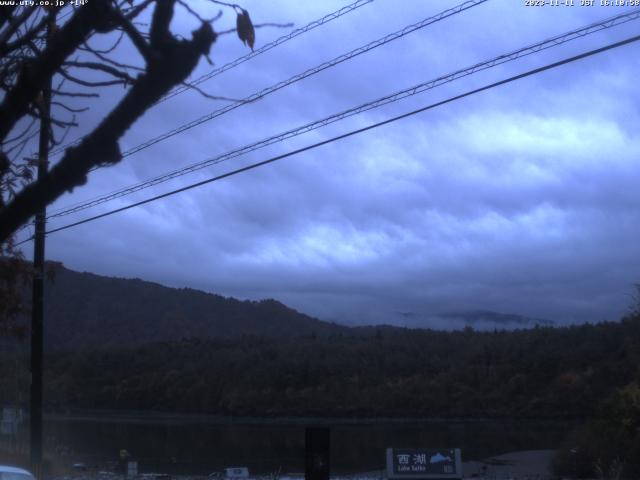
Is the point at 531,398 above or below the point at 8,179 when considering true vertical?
below

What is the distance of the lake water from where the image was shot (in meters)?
31.7

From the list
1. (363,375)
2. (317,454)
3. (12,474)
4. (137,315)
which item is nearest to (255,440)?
(363,375)

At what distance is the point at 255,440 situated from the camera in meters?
39.2

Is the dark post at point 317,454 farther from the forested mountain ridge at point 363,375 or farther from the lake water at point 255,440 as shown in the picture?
the forested mountain ridge at point 363,375

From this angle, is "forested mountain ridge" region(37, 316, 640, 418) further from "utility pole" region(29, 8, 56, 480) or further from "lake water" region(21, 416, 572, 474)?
"utility pole" region(29, 8, 56, 480)

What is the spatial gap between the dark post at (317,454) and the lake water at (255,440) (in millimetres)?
14108

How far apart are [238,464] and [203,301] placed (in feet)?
202

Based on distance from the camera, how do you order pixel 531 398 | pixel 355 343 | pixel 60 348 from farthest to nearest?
pixel 60 348 → pixel 355 343 → pixel 531 398

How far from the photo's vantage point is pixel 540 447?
3675cm

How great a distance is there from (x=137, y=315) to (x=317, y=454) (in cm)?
7220

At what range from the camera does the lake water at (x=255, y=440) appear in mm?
31656

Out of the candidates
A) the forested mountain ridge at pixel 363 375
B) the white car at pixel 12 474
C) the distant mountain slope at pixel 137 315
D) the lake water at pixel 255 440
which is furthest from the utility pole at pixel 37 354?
the distant mountain slope at pixel 137 315

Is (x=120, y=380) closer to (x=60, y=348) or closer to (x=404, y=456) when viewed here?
(x=60, y=348)

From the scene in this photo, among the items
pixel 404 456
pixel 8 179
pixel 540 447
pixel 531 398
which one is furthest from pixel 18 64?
pixel 531 398
